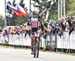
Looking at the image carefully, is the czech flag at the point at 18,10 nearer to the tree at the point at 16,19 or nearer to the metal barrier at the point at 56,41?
the tree at the point at 16,19

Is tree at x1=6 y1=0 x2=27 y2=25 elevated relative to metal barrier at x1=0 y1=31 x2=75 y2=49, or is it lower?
elevated

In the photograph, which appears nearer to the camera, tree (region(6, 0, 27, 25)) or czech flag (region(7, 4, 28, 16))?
tree (region(6, 0, 27, 25))

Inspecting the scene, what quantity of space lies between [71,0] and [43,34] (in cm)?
226

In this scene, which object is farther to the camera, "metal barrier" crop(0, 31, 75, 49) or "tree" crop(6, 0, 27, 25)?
"tree" crop(6, 0, 27, 25)

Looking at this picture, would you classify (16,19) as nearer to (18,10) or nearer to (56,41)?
(18,10)

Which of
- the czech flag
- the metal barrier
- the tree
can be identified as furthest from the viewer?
the czech flag

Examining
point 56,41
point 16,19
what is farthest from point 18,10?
point 56,41

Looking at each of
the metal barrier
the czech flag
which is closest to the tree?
the czech flag

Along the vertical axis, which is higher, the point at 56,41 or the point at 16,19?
the point at 16,19

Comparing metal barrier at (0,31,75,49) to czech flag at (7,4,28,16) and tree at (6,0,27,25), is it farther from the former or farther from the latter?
czech flag at (7,4,28,16)

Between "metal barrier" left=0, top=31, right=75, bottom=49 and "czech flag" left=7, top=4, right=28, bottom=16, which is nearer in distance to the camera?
"metal barrier" left=0, top=31, right=75, bottom=49

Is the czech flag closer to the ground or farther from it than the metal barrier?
farther from it

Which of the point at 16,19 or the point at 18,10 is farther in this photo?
the point at 16,19

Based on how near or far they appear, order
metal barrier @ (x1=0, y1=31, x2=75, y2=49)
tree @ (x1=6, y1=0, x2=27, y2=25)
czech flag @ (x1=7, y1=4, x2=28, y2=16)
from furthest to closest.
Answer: czech flag @ (x1=7, y1=4, x2=28, y2=16), tree @ (x1=6, y1=0, x2=27, y2=25), metal barrier @ (x1=0, y1=31, x2=75, y2=49)
